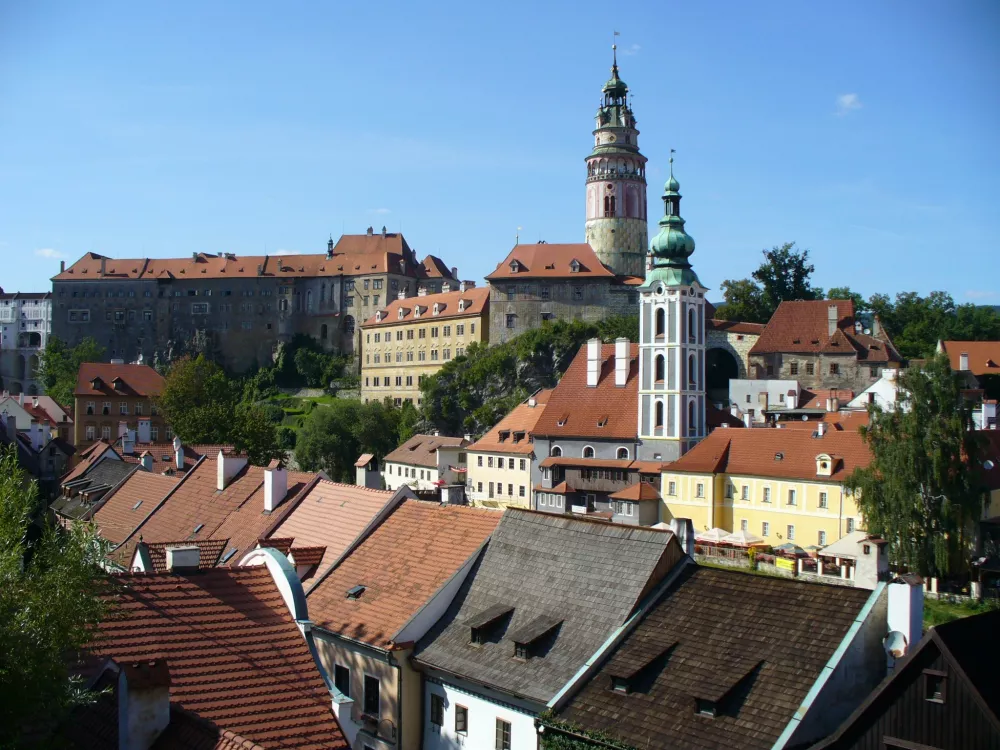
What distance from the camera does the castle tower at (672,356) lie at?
5416cm

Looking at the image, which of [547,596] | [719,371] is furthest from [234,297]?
[547,596]

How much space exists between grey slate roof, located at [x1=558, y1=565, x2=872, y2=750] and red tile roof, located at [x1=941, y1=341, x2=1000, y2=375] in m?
57.2

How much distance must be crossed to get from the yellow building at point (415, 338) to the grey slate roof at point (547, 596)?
72.9 m

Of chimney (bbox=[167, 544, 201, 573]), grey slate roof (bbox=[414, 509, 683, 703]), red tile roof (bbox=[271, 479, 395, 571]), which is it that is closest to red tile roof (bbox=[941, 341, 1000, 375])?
red tile roof (bbox=[271, 479, 395, 571])

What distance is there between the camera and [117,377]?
71250mm

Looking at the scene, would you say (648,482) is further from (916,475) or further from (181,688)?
(181,688)

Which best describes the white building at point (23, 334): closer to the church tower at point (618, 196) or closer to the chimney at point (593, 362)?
the church tower at point (618, 196)

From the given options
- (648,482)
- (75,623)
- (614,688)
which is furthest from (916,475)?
(75,623)

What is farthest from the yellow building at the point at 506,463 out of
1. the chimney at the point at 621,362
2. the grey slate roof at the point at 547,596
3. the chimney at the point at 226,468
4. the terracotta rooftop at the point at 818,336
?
the grey slate roof at the point at 547,596

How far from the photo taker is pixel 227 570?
14266 mm

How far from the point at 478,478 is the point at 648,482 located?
13.3 meters

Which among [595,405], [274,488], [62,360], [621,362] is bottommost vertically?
[274,488]

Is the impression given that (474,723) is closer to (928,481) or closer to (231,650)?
(231,650)

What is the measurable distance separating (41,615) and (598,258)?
261ft
